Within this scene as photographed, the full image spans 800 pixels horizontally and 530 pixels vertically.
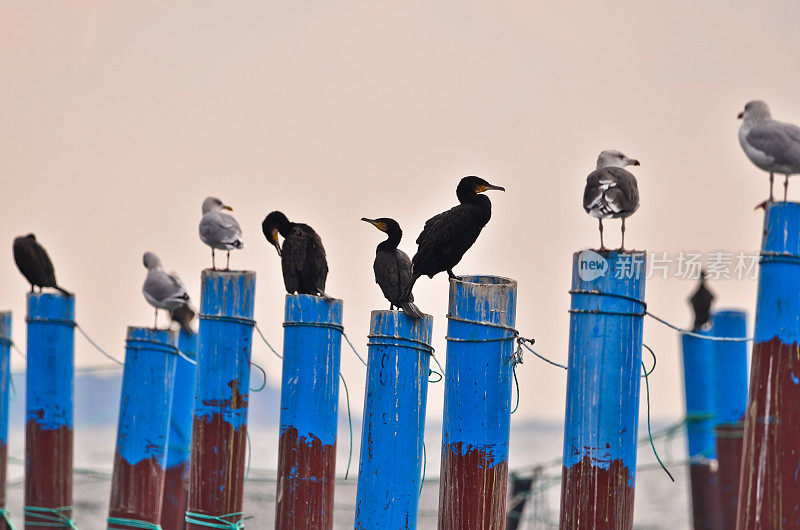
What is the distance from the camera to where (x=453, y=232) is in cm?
706

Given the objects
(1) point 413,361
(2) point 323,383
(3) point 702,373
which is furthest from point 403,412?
(3) point 702,373

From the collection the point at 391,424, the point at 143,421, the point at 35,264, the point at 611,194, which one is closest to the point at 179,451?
the point at 35,264

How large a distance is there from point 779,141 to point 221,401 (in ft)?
12.5

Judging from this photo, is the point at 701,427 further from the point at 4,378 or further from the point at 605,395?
the point at 605,395

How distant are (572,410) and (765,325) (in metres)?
0.96

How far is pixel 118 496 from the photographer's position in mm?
9070

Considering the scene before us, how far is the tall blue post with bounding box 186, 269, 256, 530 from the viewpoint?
7750 millimetres

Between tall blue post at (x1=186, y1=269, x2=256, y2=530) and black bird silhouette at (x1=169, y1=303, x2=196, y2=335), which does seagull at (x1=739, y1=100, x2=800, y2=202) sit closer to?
tall blue post at (x1=186, y1=269, x2=256, y2=530)

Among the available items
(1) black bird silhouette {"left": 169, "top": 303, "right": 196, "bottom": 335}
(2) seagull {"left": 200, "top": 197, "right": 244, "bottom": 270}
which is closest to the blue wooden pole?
(2) seagull {"left": 200, "top": 197, "right": 244, "bottom": 270}

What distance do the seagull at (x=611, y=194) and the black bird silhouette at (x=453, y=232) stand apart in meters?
0.65

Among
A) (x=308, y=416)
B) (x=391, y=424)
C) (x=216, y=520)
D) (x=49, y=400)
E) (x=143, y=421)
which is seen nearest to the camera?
(x=391, y=424)

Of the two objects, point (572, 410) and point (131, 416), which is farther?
point (131, 416)

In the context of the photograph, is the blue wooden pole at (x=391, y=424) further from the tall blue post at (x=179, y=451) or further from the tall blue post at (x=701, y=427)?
the tall blue post at (x=701, y=427)

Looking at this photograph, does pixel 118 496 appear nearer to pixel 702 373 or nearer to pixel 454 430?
pixel 454 430
